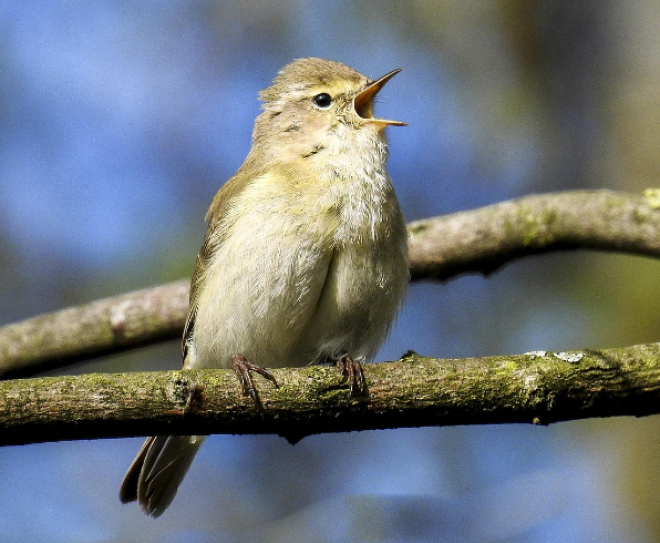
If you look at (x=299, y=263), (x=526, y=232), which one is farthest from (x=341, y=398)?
(x=526, y=232)

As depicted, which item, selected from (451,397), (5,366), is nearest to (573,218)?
(451,397)

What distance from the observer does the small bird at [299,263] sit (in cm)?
416

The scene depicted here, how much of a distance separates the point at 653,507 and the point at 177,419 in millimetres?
4790

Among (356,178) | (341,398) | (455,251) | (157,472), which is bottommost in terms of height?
(341,398)

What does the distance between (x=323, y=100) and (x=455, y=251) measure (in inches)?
49.6

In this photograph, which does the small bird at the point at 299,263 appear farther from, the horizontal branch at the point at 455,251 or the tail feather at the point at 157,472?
the horizontal branch at the point at 455,251

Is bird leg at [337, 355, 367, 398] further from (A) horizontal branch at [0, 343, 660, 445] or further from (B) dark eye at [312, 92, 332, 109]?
(B) dark eye at [312, 92, 332, 109]

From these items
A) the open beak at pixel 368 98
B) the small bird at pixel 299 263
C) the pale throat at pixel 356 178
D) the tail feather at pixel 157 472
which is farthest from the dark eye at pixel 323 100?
the tail feather at pixel 157 472

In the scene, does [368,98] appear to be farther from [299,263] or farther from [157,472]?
[157,472]

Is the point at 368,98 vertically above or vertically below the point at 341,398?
above

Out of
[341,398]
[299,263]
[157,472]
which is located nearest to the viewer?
[341,398]

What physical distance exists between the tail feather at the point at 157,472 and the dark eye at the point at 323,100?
2.21 m

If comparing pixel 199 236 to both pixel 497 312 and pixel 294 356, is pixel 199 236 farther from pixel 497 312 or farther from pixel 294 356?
pixel 294 356

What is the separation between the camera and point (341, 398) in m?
3.06
